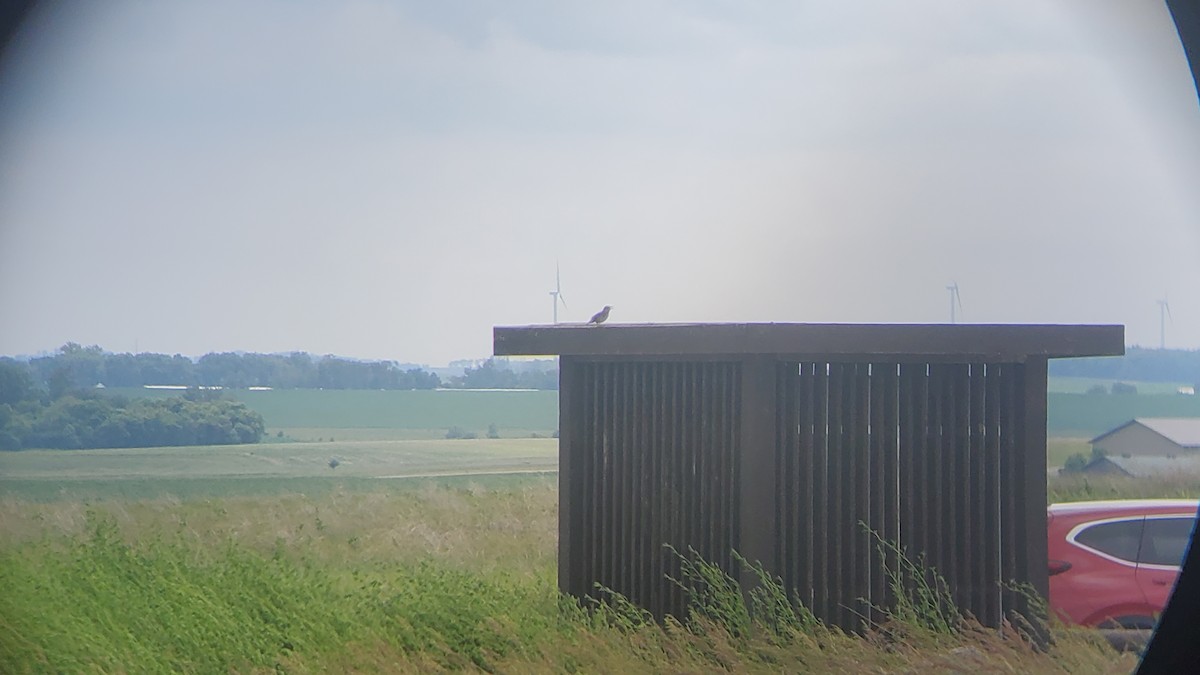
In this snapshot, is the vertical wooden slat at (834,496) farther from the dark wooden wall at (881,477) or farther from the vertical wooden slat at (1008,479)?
the vertical wooden slat at (1008,479)

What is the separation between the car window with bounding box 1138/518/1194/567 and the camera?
780cm

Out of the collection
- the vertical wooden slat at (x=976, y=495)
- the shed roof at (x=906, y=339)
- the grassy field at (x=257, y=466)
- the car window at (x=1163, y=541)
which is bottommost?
the grassy field at (x=257, y=466)

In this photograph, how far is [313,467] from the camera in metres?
32.6

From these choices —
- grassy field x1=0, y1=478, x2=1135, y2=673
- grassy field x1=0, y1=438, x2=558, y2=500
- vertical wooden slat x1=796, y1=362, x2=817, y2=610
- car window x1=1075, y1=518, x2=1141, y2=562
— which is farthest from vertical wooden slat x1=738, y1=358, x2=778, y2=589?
grassy field x1=0, y1=438, x2=558, y2=500

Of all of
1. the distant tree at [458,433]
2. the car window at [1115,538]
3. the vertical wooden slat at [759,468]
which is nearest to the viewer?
the vertical wooden slat at [759,468]

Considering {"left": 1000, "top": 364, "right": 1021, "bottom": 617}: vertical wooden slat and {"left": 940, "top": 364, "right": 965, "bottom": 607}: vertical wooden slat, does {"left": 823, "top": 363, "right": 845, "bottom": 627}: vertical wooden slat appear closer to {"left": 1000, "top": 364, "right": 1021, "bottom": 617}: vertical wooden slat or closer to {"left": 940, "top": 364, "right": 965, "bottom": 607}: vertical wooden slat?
{"left": 940, "top": 364, "right": 965, "bottom": 607}: vertical wooden slat

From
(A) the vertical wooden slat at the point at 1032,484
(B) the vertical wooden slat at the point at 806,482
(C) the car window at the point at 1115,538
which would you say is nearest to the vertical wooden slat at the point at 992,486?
(A) the vertical wooden slat at the point at 1032,484

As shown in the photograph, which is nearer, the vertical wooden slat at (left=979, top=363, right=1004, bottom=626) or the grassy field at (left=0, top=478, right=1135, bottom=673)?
the grassy field at (left=0, top=478, right=1135, bottom=673)

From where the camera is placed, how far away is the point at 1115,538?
25.7ft

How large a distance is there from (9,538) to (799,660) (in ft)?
32.6

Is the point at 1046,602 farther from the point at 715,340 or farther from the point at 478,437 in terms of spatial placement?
the point at 478,437

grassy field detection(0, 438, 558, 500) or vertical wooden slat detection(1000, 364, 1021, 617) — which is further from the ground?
vertical wooden slat detection(1000, 364, 1021, 617)

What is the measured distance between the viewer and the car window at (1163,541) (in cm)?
780

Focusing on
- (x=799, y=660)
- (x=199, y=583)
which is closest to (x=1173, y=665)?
(x=799, y=660)
